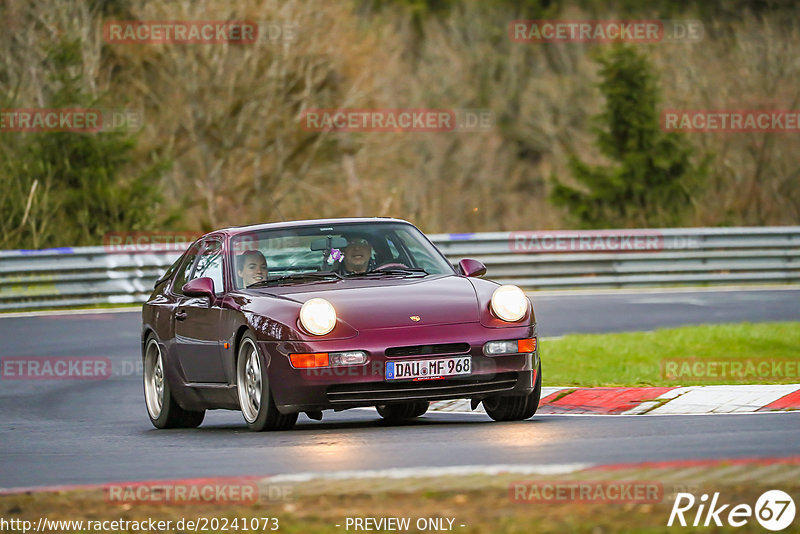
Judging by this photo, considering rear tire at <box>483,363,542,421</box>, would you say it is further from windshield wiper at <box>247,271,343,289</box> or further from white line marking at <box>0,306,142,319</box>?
white line marking at <box>0,306,142,319</box>

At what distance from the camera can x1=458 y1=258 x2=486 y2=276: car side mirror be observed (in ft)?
38.0

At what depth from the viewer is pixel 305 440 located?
994cm

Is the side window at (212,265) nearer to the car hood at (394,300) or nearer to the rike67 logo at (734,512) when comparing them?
the car hood at (394,300)

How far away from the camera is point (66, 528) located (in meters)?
6.81

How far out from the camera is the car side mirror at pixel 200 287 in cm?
1133

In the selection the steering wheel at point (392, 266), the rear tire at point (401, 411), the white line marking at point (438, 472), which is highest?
the steering wheel at point (392, 266)

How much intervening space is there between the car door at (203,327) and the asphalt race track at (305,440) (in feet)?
1.45

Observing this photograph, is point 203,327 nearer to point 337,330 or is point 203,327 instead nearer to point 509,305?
point 337,330

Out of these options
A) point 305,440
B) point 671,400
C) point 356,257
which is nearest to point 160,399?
point 356,257

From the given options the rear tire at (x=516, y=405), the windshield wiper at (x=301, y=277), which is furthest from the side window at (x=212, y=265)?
the rear tire at (x=516, y=405)

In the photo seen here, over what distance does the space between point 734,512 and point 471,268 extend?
5417 mm

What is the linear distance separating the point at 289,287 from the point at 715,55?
124 ft

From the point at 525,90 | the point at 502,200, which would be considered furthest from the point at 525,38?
the point at 502,200

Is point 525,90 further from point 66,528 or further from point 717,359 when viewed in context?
point 66,528
